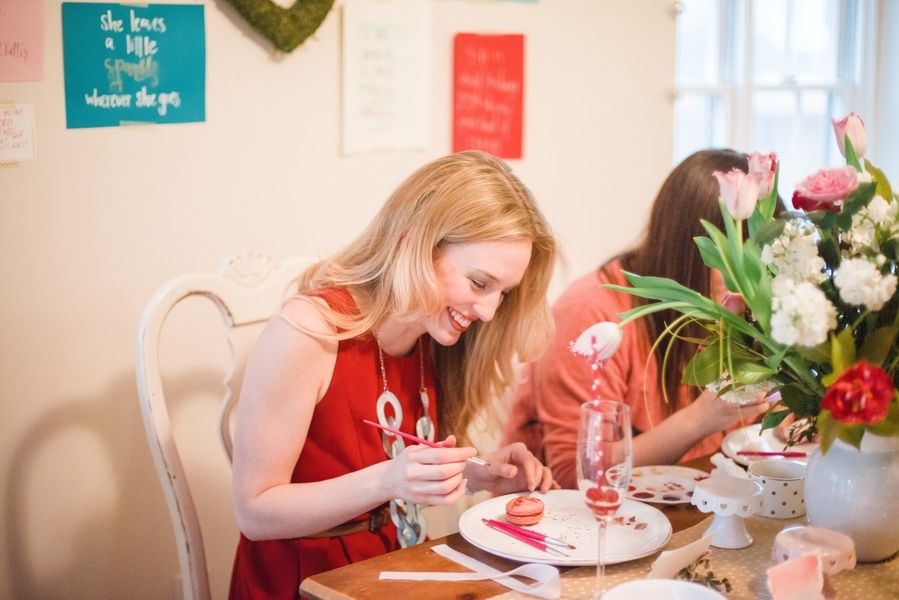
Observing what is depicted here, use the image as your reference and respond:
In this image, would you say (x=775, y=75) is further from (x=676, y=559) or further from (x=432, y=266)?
(x=676, y=559)

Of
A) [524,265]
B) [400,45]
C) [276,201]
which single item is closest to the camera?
[524,265]

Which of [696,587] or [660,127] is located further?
[660,127]

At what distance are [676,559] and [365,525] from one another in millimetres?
591

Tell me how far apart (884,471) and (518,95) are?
5.70ft

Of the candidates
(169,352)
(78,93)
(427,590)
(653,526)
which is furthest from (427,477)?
(78,93)

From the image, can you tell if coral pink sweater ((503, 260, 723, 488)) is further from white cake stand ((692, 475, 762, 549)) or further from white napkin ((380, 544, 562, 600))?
white napkin ((380, 544, 562, 600))

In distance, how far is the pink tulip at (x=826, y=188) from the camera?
1.26 meters

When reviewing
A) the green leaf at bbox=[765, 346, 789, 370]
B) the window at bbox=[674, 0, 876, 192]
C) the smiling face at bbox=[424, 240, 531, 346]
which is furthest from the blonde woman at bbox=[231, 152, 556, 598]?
the window at bbox=[674, 0, 876, 192]

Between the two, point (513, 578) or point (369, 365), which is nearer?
point (513, 578)

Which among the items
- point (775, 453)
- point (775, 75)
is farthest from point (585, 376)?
point (775, 75)

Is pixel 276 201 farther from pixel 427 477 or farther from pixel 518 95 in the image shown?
pixel 427 477

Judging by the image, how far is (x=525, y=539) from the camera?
1433 mm

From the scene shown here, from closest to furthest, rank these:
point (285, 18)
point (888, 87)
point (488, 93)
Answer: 1. point (285, 18)
2. point (488, 93)
3. point (888, 87)

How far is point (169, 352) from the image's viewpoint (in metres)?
2.19
